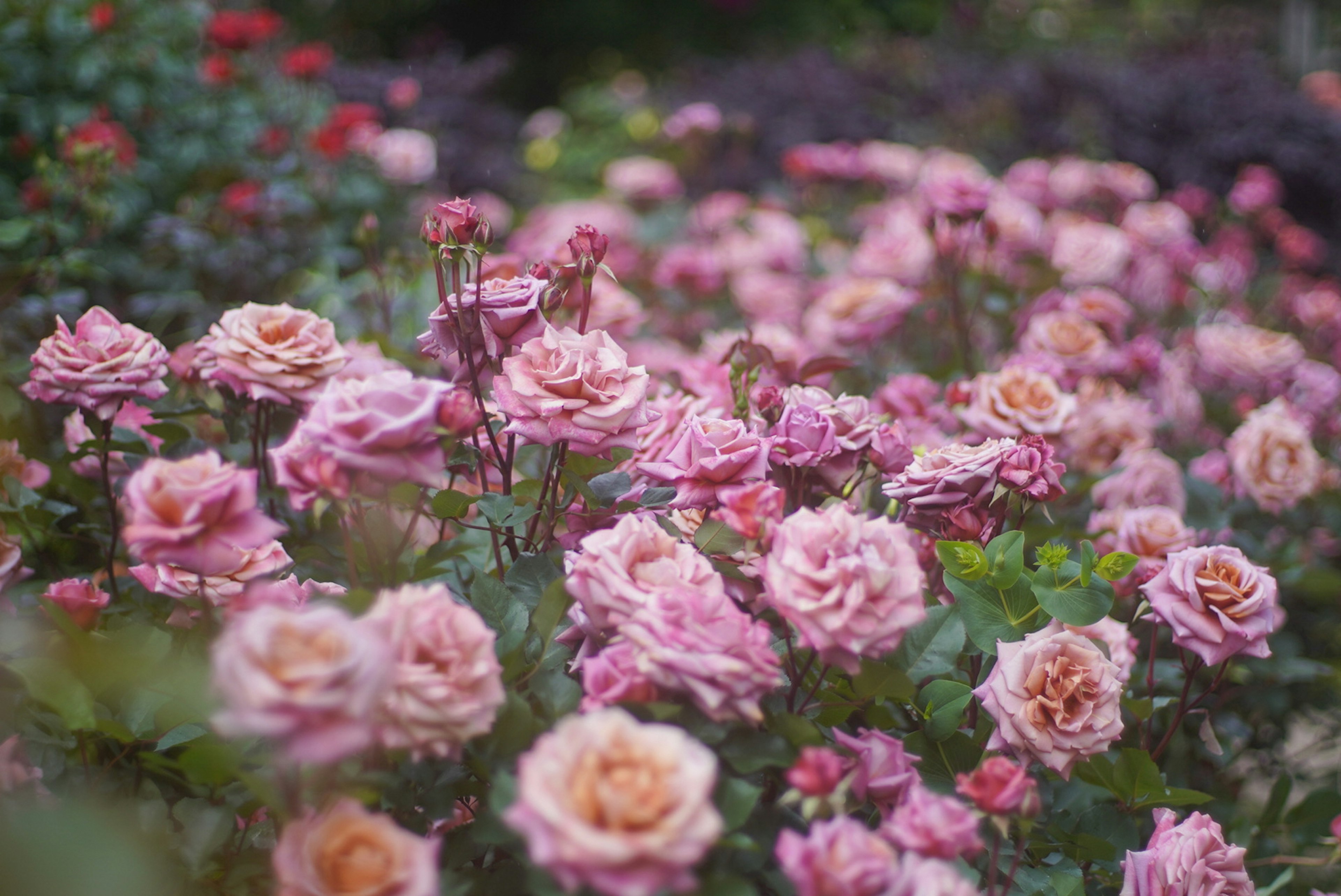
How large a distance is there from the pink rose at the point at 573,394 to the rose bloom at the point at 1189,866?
648mm

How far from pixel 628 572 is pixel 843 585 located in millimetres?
180

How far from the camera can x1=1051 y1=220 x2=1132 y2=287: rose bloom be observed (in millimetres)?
2418

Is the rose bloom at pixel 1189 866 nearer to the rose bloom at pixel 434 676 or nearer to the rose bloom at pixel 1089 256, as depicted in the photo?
the rose bloom at pixel 434 676

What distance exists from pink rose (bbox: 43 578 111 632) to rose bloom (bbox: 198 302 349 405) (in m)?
0.26

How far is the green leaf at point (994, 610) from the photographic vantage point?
39.7 inches

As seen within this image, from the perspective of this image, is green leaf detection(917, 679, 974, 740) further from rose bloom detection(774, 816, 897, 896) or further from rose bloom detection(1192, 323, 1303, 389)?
rose bloom detection(1192, 323, 1303, 389)

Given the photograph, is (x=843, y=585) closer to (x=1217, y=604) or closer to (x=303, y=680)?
(x=303, y=680)

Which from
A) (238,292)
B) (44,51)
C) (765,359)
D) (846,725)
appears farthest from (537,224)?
(846,725)

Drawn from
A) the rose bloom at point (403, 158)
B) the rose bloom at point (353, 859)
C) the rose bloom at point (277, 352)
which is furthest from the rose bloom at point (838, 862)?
the rose bloom at point (403, 158)

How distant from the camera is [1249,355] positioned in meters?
2.06

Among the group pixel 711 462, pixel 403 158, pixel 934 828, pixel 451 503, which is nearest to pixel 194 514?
pixel 451 503

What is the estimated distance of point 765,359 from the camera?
136 centimetres

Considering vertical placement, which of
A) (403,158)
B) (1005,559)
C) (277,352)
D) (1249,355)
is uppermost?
(277,352)

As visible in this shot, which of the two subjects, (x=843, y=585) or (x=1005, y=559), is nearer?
(x=843, y=585)
